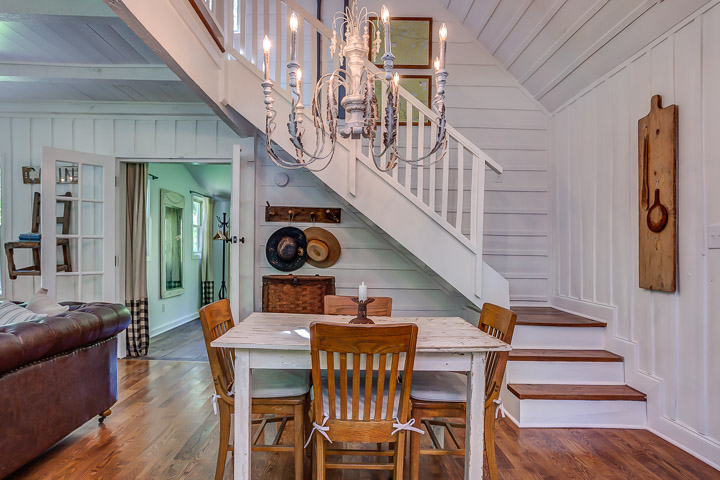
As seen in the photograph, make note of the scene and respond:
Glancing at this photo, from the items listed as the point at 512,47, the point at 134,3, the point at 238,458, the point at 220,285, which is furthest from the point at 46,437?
the point at 220,285

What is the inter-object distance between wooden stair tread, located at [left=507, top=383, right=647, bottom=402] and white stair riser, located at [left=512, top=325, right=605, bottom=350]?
0.36 metres

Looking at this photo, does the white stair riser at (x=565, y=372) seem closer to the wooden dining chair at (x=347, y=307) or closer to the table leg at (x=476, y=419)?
the wooden dining chair at (x=347, y=307)

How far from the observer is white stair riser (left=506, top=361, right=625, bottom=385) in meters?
3.01

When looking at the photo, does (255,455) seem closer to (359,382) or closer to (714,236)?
(359,382)

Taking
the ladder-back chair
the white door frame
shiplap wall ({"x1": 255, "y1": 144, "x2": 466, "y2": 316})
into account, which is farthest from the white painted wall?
shiplap wall ({"x1": 255, "y1": 144, "x2": 466, "y2": 316})

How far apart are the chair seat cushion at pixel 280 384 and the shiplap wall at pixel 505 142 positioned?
107 inches

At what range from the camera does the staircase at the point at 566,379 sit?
2.78 metres

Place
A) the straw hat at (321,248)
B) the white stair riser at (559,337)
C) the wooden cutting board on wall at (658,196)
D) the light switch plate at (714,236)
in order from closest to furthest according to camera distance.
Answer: the light switch plate at (714,236), the wooden cutting board on wall at (658,196), the white stair riser at (559,337), the straw hat at (321,248)

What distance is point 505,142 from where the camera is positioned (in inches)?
167

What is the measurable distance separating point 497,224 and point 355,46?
9.28ft

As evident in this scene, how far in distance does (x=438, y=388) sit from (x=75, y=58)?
358cm

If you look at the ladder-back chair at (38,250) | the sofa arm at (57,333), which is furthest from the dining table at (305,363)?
the ladder-back chair at (38,250)

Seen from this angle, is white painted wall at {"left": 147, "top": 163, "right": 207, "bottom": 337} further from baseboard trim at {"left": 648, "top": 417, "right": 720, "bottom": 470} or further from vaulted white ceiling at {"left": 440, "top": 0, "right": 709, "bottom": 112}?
baseboard trim at {"left": 648, "top": 417, "right": 720, "bottom": 470}

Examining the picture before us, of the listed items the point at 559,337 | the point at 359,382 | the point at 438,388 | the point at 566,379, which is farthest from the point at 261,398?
the point at 559,337
